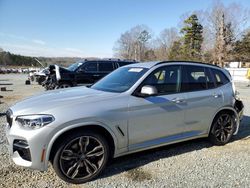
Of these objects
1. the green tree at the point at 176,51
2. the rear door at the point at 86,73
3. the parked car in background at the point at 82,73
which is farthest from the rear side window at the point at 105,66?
the green tree at the point at 176,51

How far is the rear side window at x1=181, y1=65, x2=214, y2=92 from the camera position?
189 inches

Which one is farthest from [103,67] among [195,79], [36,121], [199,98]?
[36,121]

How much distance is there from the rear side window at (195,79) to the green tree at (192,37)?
5025 centimetres

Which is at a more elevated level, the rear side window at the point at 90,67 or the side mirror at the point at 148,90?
the rear side window at the point at 90,67

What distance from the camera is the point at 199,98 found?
4836mm

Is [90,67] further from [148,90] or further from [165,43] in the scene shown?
[165,43]

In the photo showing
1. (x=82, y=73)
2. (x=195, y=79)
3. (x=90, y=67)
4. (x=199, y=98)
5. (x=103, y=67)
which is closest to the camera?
(x=199, y=98)

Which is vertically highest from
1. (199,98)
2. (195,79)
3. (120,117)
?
(195,79)

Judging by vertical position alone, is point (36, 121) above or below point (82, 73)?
Result: below

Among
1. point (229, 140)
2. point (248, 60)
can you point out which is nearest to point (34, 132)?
point (229, 140)

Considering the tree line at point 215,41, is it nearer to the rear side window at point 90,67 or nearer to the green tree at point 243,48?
the green tree at point 243,48

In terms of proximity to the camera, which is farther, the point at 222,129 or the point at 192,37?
the point at 192,37

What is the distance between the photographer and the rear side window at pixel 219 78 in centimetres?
530

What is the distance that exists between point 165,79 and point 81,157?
2.01m
